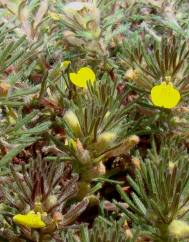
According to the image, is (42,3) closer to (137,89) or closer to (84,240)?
(137,89)

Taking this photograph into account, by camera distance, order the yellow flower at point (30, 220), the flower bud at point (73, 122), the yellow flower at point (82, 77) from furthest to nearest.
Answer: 1. the yellow flower at point (82, 77)
2. the flower bud at point (73, 122)
3. the yellow flower at point (30, 220)

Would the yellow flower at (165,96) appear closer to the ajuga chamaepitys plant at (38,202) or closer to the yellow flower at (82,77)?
the yellow flower at (82,77)

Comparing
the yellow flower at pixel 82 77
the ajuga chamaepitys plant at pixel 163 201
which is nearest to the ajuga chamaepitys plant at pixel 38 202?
the ajuga chamaepitys plant at pixel 163 201

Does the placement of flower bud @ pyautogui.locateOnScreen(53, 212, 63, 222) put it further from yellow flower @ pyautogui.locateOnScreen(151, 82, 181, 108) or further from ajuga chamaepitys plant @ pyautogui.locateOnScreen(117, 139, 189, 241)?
yellow flower @ pyautogui.locateOnScreen(151, 82, 181, 108)

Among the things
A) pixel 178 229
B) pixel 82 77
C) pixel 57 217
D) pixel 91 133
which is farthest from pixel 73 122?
pixel 178 229

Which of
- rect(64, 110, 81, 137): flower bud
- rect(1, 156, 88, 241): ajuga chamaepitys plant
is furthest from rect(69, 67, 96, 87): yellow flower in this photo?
rect(1, 156, 88, 241): ajuga chamaepitys plant

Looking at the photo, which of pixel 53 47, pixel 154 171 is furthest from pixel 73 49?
pixel 154 171
